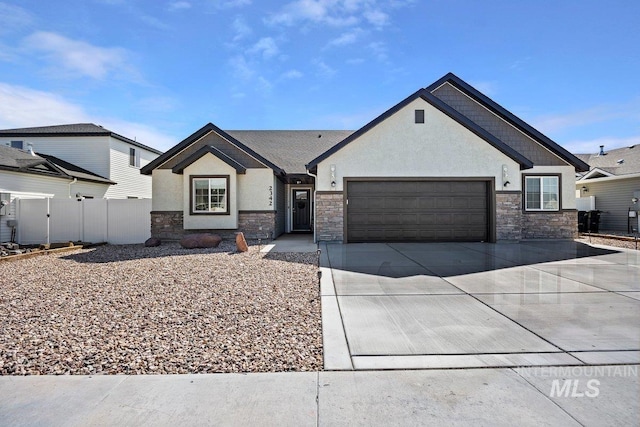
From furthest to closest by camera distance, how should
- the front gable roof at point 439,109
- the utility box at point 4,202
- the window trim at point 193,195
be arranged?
the window trim at point 193,195
the utility box at point 4,202
the front gable roof at point 439,109

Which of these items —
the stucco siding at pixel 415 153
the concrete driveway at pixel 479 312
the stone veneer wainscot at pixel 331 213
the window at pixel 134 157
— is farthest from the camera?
the window at pixel 134 157

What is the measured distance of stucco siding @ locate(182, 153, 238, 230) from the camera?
14.6 metres

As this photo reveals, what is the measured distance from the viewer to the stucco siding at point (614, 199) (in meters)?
18.8

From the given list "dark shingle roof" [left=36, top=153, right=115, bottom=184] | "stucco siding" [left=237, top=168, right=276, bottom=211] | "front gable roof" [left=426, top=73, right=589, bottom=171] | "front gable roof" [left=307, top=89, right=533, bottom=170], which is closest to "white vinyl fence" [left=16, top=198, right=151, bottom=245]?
"dark shingle roof" [left=36, top=153, right=115, bottom=184]

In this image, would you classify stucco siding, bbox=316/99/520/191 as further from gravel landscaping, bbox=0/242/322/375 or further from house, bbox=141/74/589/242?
gravel landscaping, bbox=0/242/322/375

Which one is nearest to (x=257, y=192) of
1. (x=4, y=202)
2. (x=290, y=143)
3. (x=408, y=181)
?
(x=290, y=143)

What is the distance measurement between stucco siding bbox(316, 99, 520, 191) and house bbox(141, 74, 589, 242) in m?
0.04

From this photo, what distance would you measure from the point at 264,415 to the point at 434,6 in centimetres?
1084

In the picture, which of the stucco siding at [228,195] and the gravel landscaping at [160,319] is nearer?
the gravel landscaping at [160,319]

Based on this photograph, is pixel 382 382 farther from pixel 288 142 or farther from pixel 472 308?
pixel 288 142

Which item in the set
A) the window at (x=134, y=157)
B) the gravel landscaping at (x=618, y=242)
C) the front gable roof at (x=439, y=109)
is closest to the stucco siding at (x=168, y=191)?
the front gable roof at (x=439, y=109)

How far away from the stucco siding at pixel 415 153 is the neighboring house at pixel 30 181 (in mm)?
12216

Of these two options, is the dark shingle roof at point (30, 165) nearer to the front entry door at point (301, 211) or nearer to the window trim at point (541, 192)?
the front entry door at point (301, 211)

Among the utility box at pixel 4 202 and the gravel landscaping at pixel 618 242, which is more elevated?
→ the utility box at pixel 4 202
